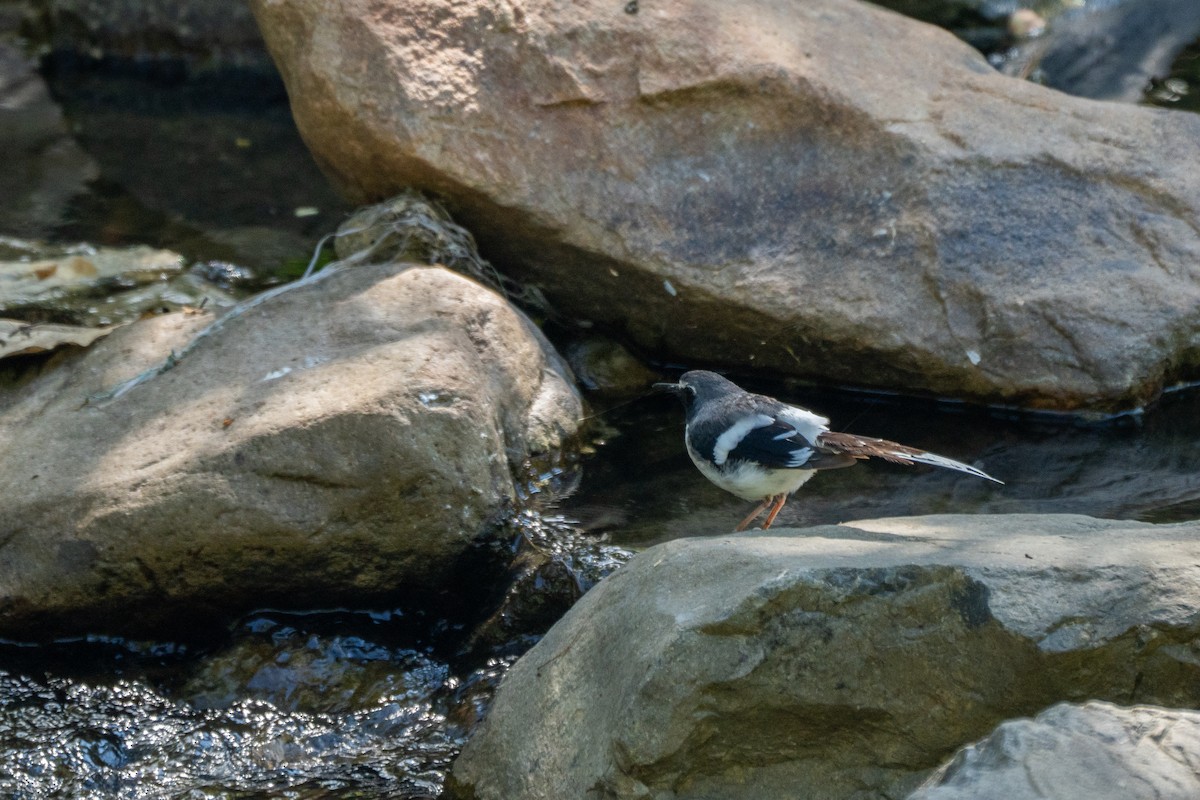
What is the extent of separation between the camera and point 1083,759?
2109mm

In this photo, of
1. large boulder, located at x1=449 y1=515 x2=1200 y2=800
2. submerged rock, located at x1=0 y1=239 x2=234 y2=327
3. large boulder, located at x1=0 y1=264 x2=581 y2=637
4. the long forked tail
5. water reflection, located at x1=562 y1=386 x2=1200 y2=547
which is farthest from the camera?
submerged rock, located at x1=0 y1=239 x2=234 y2=327

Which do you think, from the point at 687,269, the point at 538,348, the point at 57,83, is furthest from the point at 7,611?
the point at 57,83

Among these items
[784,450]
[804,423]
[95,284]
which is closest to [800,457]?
[784,450]

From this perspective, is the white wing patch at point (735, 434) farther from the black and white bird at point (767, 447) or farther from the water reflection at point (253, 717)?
the water reflection at point (253, 717)

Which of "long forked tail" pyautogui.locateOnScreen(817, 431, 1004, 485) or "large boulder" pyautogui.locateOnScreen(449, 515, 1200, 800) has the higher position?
"large boulder" pyautogui.locateOnScreen(449, 515, 1200, 800)

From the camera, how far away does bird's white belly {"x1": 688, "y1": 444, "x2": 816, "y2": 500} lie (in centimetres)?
420

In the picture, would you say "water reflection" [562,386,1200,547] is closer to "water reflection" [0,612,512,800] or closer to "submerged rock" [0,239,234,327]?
"water reflection" [0,612,512,800]

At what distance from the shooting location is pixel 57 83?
34.4 ft

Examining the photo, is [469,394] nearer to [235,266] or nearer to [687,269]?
[687,269]

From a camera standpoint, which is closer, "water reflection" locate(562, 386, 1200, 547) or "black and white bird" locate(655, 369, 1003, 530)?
"black and white bird" locate(655, 369, 1003, 530)

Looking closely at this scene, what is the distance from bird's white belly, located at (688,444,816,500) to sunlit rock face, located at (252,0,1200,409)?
1.28m

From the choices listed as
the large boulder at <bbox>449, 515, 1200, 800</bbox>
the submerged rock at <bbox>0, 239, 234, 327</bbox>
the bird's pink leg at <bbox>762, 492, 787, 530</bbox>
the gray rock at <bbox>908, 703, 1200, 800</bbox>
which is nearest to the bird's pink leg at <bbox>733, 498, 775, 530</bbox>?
the bird's pink leg at <bbox>762, 492, 787, 530</bbox>

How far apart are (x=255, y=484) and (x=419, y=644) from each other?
0.79 meters

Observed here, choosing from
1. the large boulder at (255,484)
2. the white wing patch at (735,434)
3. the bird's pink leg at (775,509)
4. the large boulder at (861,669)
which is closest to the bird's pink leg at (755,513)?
the bird's pink leg at (775,509)
